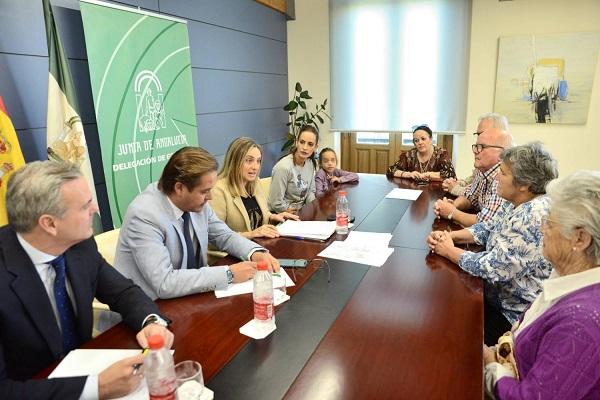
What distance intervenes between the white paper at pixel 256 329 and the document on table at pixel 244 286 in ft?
0.75

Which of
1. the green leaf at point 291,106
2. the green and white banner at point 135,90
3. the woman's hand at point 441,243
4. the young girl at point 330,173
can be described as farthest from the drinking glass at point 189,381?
the green leaf at point 291,106

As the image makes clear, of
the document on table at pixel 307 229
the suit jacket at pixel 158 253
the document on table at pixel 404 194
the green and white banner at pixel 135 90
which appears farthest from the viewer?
the document on table at pixel 404 194

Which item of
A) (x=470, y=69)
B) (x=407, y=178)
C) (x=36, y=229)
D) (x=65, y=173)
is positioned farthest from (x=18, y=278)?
(x=470, y=69)

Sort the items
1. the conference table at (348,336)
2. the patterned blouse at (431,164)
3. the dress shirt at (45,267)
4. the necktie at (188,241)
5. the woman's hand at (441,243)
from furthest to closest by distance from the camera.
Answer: the patterned blouse at (431,164) → the woman's hand at (441,243) → the necktie at (188,241) → the dress shirt at (45,267) → the conference table at (348,336)

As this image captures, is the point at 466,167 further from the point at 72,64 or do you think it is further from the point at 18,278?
the point at 18,278

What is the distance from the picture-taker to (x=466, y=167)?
5223 millimetres

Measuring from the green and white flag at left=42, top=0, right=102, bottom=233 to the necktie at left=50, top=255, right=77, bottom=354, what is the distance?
149cm

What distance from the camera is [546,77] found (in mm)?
4570

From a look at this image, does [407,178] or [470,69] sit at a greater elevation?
[470,69]

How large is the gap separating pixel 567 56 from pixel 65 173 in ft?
16.7

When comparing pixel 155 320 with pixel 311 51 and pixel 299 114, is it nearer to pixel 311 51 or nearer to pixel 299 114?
pixel 299 114

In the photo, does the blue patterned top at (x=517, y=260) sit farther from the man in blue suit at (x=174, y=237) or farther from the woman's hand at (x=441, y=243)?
the man in blue suit at (x=174, y=237)

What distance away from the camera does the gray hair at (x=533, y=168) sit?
5.48 ft

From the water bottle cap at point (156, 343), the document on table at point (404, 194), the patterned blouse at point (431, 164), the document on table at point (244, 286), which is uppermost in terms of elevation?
the water bottle cap at point (156, 343)
